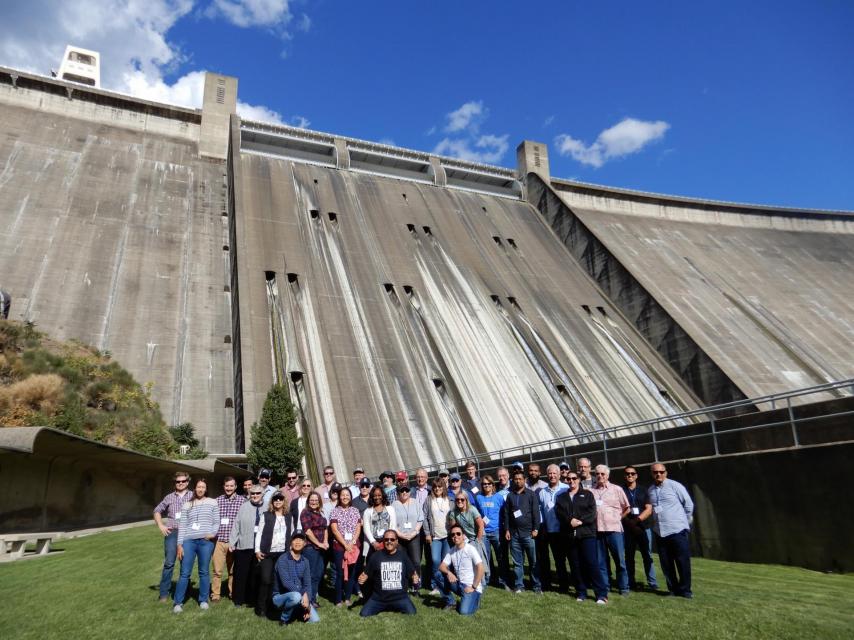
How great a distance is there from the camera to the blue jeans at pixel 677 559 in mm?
6359

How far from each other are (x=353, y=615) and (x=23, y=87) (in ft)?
119

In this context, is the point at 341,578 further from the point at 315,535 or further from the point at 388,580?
the point at 388,580

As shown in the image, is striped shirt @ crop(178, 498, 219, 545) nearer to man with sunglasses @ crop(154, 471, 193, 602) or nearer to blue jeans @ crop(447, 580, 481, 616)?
man with sunglasses @ crop(154, 471, 193, 602)

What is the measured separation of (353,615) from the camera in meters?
6.39

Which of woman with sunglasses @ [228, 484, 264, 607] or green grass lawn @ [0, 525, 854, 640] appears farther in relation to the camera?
woman with sunglasses @ [228, 484, 264, 607]

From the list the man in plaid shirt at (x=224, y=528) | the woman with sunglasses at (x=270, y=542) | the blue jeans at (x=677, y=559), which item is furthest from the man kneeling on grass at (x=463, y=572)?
the man in plaid shirt at (x=224, y=528)

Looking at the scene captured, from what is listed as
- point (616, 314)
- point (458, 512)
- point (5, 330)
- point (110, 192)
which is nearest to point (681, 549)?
point (458, 512)

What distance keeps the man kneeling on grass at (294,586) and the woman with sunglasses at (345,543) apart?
0.55 metres

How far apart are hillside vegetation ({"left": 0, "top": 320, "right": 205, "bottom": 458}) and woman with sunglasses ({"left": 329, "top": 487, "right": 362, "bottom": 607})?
12.4 metres

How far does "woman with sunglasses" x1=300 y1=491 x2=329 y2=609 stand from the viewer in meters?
6.77

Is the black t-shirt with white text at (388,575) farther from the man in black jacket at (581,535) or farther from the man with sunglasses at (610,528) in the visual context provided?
the man with sunglasses at (610,528)

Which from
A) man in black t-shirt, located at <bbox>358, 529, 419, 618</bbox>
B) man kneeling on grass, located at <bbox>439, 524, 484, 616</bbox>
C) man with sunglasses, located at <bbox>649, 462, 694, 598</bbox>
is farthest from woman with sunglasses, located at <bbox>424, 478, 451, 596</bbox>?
man with sunglasses, located at <bbox>649, 462, 694, 598</bbox>

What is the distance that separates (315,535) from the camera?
6.80 meters

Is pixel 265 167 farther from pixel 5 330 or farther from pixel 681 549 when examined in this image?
pixel 681 549
